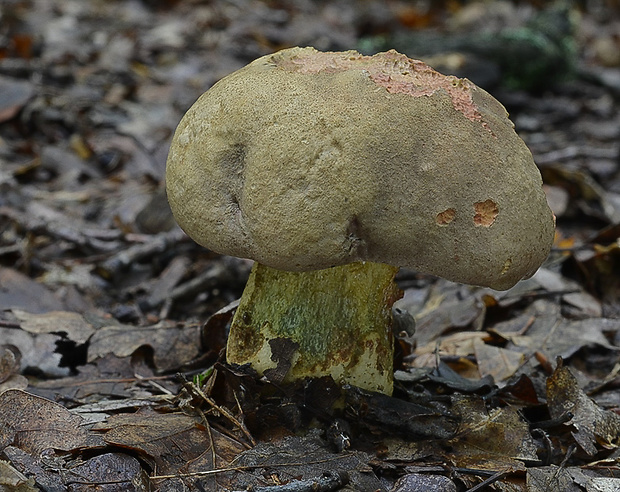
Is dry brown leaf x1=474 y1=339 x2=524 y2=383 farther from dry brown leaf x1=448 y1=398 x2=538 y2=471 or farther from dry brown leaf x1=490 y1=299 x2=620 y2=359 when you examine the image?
dry brown leaf x1=448 y1=398 x2=538 y2=471

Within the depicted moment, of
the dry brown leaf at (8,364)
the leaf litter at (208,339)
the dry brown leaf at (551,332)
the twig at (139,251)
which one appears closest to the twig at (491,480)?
the leaf litter at (208,339)

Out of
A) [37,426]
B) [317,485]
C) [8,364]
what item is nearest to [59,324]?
[8,364]

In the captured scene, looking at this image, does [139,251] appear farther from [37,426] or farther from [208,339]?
[37,426]

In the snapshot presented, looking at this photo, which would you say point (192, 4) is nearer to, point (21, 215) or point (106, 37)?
point (106, 37)

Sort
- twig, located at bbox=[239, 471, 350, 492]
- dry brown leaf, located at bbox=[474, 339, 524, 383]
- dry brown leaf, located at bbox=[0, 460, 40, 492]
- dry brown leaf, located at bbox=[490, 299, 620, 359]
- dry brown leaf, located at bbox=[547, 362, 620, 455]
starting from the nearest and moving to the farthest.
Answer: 1. dry brown leaf, located at bbox=[0, 460, 40, 492]
2. twig, located at bbox=[239, 471, 350, 492]
3. dry brown leaf, located at bbox=[547, 362, 620, 455]
4. dry brown leaf, located at bbox=[474, 339, 524, 383]
5. dry brown leaf, located at bbox=[490, 299, 620, 359]

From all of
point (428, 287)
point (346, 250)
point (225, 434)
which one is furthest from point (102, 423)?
point (428, 287)

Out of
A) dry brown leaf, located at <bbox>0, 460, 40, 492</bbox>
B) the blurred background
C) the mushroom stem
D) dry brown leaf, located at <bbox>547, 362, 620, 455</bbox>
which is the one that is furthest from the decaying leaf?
the blurred background
